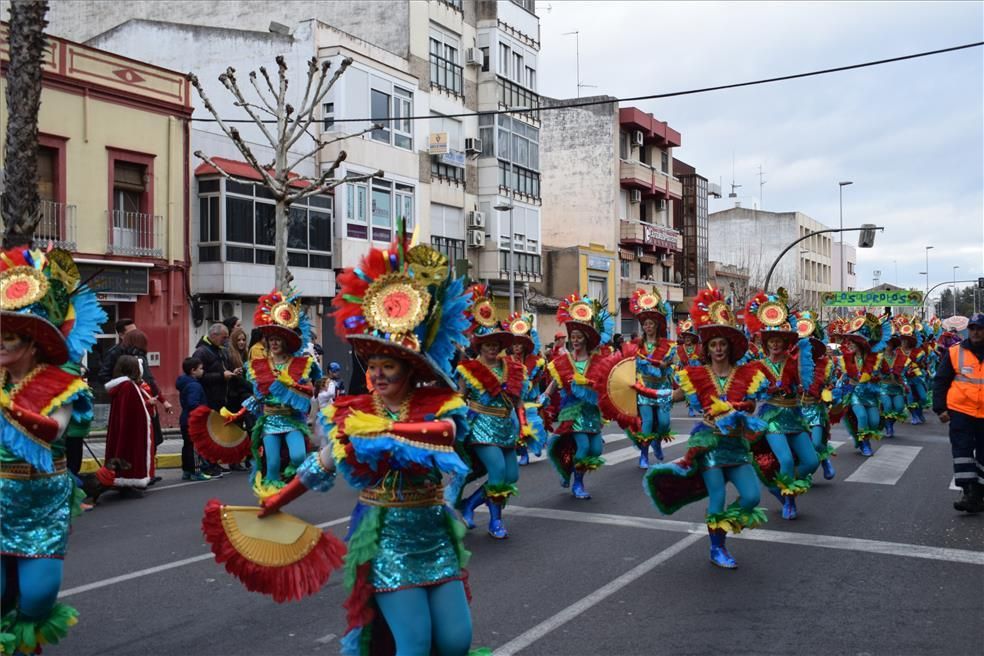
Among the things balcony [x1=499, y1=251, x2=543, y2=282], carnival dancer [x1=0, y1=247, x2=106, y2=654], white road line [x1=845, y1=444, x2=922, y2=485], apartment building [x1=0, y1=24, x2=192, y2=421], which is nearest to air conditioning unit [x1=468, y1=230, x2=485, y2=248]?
balcony [x1=499, y1=251, x2=543, y2=282]

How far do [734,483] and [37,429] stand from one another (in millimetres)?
5070

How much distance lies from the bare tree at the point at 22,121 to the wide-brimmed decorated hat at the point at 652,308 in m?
8.61

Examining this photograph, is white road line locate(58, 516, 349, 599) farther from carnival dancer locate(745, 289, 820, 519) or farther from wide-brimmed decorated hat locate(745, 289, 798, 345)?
wide-brimmed decorated hat locate(745, 289, 798, 345)

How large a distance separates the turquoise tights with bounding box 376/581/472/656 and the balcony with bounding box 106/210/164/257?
19.6 meters

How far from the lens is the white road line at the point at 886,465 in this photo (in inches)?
479

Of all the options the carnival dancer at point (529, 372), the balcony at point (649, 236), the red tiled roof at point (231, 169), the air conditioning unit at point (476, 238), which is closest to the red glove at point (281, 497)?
the carnival dancer at point (529, 372)

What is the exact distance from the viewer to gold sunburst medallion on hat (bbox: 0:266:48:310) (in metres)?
5.08

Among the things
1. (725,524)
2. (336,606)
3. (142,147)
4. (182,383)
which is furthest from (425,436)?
(142,147)

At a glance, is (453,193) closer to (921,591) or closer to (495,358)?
(495,358)

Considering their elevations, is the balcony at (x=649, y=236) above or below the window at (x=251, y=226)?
above

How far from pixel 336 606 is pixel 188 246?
19131mm

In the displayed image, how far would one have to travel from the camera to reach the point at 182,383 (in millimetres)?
12602

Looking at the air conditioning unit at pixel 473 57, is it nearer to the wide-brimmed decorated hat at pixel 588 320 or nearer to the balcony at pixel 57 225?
the balcony at pixel 57 225

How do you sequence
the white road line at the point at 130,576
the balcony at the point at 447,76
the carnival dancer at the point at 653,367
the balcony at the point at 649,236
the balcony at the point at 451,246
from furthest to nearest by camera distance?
the balcony at the point at 649,236, the balcony at the point at 451,246, the balcony at the point at 447,76, the carnival dancer at the point at 653,367, the white road line at the point at 130,576
